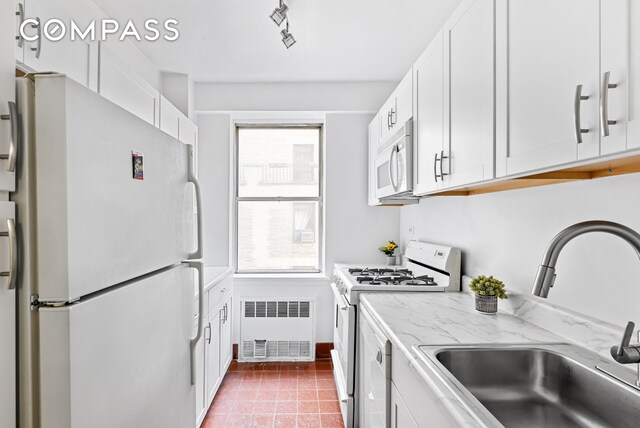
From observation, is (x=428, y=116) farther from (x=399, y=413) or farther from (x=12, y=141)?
(x=12, y=141)

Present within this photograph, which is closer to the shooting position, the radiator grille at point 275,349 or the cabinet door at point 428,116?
the cabinet door at point 428,116

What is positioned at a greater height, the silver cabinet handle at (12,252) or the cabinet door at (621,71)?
the cabinet door at (621,71)

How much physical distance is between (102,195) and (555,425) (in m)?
1.38

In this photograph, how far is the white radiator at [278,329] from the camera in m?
3.57

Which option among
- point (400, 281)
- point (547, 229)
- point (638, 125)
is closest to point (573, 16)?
point (638, 125)

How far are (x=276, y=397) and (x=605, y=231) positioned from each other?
2568mm

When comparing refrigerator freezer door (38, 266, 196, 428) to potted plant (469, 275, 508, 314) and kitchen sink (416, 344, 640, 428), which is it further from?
potted plant (469, 275, 508, 314)

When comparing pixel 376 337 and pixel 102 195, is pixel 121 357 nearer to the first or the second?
pixel 102 195

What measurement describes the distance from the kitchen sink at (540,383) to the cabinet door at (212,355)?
1.70 m

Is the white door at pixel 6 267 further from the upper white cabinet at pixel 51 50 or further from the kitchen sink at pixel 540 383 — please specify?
the kitchen sink at pixel 540 383

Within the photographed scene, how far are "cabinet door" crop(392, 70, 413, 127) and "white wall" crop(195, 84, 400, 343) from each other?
107 cm

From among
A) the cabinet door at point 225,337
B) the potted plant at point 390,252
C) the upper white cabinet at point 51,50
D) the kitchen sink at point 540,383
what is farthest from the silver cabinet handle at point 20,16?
the potted plant at point 390,252

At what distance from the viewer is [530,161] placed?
3.61 feet

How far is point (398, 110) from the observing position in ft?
8.28
